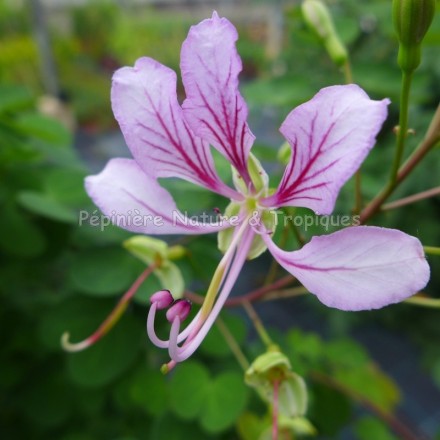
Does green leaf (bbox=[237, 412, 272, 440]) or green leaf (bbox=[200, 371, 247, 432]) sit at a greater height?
green leaf (bbox=[200, 371, 247, 432])

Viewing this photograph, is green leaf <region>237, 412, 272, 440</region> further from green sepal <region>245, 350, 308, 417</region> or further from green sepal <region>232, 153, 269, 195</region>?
green sepal <region>232, 153, 269, 195</region>

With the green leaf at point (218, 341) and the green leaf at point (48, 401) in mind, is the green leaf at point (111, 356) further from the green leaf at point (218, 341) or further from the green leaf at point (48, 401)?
the green leaf at point (48, 401)

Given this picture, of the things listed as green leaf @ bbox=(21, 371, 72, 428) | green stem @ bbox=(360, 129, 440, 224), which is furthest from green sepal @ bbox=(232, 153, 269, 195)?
green leaf @ bbox=(21, 371, 72, 428)

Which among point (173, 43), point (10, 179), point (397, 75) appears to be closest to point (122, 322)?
point (10, 179)

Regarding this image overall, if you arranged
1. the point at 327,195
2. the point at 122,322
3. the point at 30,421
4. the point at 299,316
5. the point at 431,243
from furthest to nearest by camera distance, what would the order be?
the point at 299,316 → the point at 431,243 → the point at 30,421 → the point at 122,322 → the point at 327,195

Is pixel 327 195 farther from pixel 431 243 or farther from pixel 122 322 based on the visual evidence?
pixel 431 243

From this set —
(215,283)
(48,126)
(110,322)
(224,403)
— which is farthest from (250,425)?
(48,126)

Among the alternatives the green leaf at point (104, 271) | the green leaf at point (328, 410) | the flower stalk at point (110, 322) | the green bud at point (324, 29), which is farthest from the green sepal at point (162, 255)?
the green leaf at point (328, 410)
